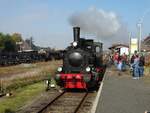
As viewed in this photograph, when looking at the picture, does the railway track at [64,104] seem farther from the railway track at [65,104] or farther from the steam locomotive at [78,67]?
the steam locomotive at [78,67]

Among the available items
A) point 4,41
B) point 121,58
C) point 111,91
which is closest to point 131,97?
point 111,91

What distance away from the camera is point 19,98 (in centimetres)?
1930

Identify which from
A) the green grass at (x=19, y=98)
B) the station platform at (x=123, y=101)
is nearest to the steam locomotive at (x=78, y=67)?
the green grass at (x=19, y=98)

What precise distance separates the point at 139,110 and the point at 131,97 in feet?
12.3

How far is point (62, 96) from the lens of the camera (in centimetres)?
2083

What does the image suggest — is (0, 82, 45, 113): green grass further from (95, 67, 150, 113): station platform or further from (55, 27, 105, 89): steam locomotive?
(95, 67, 150, 113): station platform

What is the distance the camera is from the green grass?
1662 cm

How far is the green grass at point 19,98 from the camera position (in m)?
16.6

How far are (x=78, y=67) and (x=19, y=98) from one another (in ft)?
15.2

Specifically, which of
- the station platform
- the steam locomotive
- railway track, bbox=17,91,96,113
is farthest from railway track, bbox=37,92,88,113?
the station platform

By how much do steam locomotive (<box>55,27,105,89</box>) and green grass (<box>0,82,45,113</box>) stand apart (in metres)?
1.59

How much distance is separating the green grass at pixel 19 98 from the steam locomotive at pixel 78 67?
1590 millimetres

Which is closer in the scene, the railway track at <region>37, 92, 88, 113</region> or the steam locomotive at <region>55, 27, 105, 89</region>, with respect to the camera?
the railway track at <region>37, 92, 88, 113</region>

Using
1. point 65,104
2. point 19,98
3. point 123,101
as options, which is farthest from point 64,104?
point 123,101
